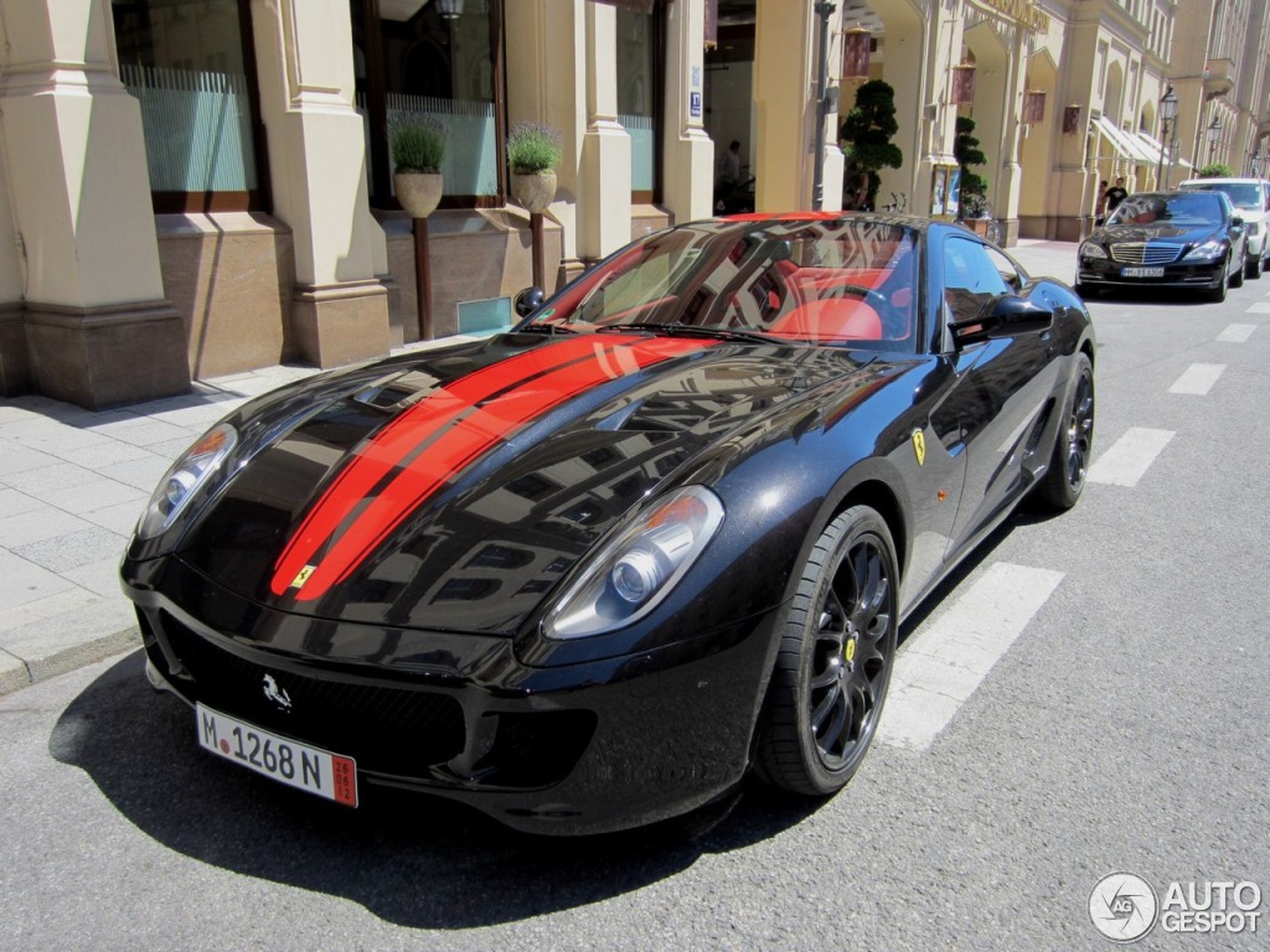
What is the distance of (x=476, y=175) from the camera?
10336mm

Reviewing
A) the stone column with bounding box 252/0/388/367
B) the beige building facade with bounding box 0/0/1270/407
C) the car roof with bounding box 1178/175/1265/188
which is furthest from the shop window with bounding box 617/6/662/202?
the car roof with bounding box 1178/175/1265/188

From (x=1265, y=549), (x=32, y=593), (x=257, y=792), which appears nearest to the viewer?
(x=257, y=792)

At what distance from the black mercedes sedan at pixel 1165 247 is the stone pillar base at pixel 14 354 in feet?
44.2

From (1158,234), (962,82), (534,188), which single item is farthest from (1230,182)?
(534,188)

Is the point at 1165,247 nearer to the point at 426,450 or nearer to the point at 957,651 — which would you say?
the point at 957,651

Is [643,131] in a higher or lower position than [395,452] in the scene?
higher

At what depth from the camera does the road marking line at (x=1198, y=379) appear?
830 centimetres

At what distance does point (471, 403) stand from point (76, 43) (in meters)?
5.20

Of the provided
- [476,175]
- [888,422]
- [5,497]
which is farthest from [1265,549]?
[476,175]

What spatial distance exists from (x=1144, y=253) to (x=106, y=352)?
13.4 metres

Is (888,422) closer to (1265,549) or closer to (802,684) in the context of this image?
(802,684)

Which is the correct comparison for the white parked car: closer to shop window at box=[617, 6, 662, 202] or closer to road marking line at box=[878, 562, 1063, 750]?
shop window at box=[617, 6, 662, 202]

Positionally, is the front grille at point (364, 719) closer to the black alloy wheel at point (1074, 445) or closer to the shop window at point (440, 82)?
the black alloy wheel at point (1074, 445)

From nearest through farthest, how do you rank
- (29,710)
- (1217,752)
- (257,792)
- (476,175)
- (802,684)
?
(802,684) < (257,792) < (1217,752) < (29,710) < (476,175)
